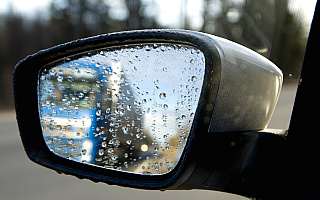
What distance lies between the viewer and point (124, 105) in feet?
3.71

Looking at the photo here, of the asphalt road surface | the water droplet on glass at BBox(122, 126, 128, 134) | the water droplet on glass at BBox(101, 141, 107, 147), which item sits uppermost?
the water droplet on glass at BBox(122, 126, 128, 134)

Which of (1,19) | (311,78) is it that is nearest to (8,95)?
(1,19)

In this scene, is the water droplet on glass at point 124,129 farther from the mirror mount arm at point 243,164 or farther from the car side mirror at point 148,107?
the mirror mount arm at point 243,164

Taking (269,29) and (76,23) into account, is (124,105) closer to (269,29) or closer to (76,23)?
(269,29)

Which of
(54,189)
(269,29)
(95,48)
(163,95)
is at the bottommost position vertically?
(54,189)

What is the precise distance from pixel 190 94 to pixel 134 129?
11.6 inches

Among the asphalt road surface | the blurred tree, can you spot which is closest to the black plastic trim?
the blurred tree

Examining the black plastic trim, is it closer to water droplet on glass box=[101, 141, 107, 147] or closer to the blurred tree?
water droplet on glass box=[101, 141, 107, 147]

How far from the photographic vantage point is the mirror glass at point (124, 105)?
3.14ft

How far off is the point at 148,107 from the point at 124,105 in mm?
111

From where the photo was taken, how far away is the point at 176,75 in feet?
3.21

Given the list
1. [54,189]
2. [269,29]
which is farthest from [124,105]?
[54,189]

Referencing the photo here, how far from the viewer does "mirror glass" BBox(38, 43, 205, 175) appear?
957mm

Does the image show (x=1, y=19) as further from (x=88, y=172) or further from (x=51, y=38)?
(x=88, y=172)
